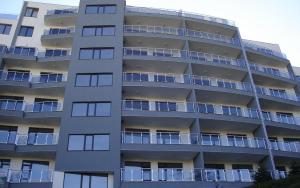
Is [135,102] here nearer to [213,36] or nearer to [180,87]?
[180,87]

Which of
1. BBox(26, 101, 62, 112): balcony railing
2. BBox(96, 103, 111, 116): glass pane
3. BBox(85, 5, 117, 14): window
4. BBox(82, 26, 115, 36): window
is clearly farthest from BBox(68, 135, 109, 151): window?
BBox(85, 5, 117, 14): window

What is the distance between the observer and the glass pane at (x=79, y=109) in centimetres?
3088

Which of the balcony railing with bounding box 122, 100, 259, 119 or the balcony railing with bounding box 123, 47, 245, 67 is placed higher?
the balcony railing with bounding box 123, 47, 245, 67

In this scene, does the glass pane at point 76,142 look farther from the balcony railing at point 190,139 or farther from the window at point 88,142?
the balcony railing at point 190,139

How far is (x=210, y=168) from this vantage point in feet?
105

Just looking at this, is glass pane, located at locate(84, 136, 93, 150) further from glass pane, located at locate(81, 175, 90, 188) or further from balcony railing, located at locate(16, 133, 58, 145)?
balcony railing, located at locate(16, 133, 58, 145)

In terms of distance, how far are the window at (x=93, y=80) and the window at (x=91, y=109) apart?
2067 millimetres

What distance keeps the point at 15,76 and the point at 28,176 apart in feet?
36.4

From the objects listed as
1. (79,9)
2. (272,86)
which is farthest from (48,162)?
(272,86)

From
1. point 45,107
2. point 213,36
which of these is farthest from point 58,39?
point 213,36

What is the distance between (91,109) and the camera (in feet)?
102

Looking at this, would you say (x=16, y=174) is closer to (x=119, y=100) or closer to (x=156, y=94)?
(x=119, y=100)

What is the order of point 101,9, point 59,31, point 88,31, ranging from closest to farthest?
point 88,31, point 101,9, point 59,31

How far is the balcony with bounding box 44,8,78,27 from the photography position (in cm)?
3909
